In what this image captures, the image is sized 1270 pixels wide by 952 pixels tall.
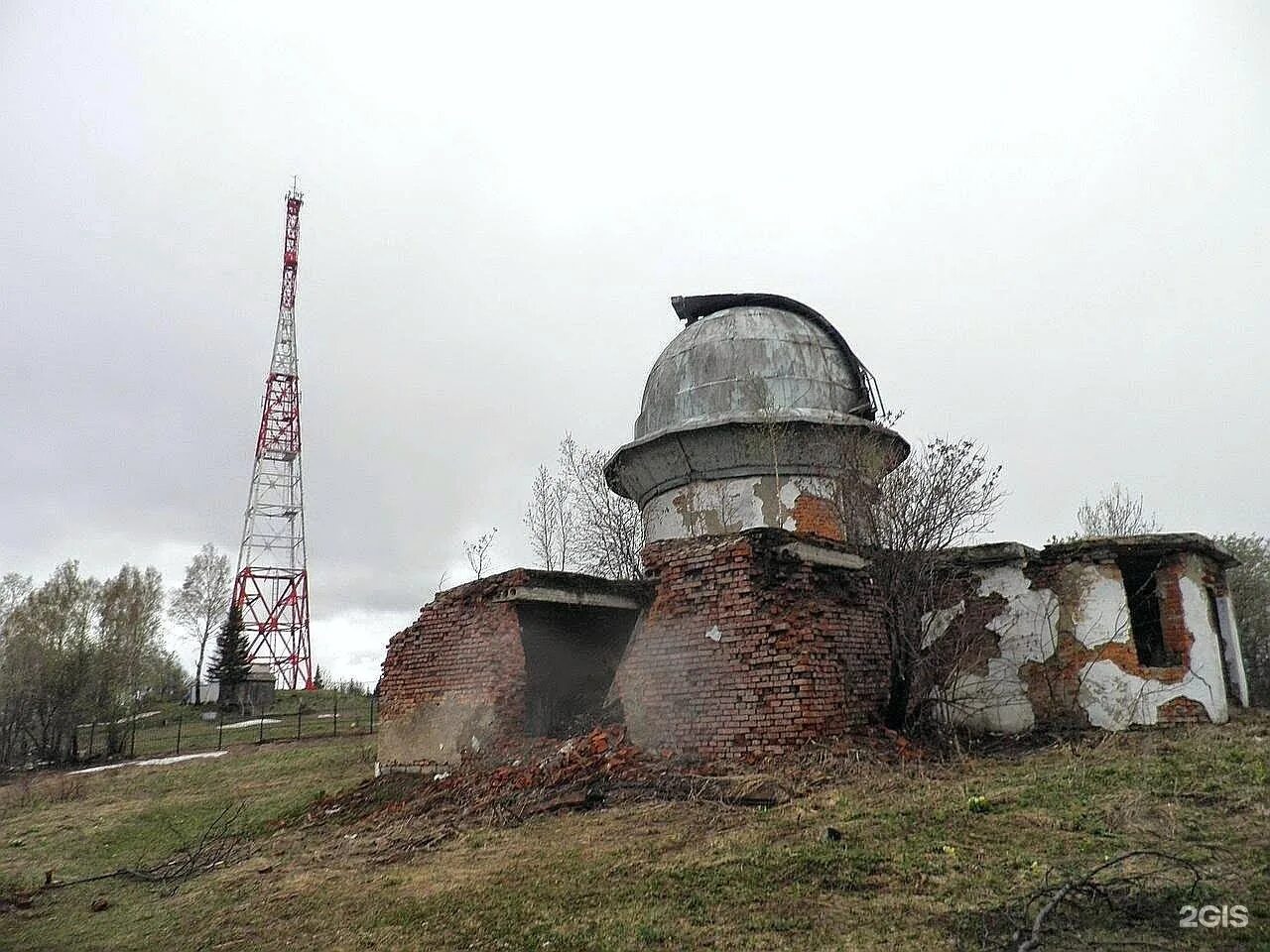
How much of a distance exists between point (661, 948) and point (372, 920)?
198 cm

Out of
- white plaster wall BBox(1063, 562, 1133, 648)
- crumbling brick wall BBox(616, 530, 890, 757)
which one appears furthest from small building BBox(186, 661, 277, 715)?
white plaster wall BBox(1063, 562, 1133, 648)

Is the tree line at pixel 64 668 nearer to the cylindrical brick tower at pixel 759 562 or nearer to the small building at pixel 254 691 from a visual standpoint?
the small building at pixel 254 691

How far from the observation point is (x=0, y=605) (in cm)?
2991

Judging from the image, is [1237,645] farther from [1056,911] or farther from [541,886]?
[541,886]

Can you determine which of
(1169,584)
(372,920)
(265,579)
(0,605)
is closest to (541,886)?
(372,920)

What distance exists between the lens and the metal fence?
2144 cm

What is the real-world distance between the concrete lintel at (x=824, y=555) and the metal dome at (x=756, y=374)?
3.57 m

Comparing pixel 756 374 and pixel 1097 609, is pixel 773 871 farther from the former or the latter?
pixel 756 374

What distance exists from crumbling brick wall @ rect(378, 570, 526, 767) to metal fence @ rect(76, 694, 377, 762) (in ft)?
34.5

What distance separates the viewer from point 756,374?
44.3 feet

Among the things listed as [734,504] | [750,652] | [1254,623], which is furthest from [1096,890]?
[1254,623]

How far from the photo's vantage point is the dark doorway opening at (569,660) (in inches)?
411

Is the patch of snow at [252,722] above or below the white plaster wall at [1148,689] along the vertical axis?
below

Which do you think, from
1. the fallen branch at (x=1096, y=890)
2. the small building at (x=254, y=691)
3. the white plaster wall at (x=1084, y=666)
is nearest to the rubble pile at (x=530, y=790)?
the fallen branch at (x=1096, y=890)
